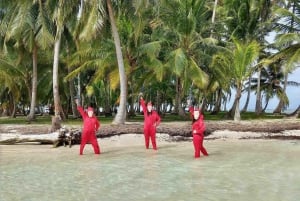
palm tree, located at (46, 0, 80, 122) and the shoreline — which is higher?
palm tree, located at (46, 0, 80, 122)

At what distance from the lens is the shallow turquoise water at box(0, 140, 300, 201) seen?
789 centimetres

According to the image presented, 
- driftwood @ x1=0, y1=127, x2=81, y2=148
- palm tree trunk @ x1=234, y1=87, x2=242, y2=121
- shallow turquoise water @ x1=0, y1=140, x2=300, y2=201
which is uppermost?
palm tree trunk @ x1=234, y1=87, x2=242, y2=121

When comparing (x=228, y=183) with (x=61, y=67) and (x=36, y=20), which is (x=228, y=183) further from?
(x=61, y=67)

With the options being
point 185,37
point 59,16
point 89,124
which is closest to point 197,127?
point 89,124

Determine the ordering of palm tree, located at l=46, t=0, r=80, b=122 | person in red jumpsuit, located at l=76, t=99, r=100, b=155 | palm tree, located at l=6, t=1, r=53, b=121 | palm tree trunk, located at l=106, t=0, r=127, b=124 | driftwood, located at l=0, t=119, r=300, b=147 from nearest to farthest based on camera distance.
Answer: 1. person in red jumpsuit, located at l=76, t=99, r=100, b=155
2. driftwood, located at l=0, t=119, r=300, b=147
3. palm tree trunk, located at l=106, t=0, r=127, b=124
4. palm tree, located at l=46, t=0, r=80, b=122
5. palm tree, located at l=6, t=1, r=53, b=121

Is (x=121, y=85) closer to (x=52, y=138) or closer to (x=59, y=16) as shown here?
(x=59, y=16)

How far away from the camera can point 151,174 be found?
32.6ft

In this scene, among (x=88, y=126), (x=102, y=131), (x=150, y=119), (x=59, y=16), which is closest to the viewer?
(x=88, y=126)

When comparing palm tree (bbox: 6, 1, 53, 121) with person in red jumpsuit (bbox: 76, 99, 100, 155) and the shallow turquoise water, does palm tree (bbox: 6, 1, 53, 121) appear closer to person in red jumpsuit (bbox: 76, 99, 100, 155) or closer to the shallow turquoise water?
the shallow turquoise water

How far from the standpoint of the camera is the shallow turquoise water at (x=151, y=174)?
25.9ft

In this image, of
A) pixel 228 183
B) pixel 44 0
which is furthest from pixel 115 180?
pixel 44 0

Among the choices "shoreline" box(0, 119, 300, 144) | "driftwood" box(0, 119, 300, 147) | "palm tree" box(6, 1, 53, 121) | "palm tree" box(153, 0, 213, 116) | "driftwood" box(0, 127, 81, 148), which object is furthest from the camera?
"palm tree" box(153, 0, 213, 116)

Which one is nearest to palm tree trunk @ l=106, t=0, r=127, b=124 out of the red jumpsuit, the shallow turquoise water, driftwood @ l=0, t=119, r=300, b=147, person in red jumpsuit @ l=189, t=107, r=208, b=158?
driftwood @ l=0, t=119, r=300, b=147

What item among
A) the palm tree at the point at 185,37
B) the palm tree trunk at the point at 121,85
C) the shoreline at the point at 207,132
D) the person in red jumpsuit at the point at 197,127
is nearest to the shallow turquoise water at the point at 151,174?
the person in red jumpsuit at the point at 197,127
